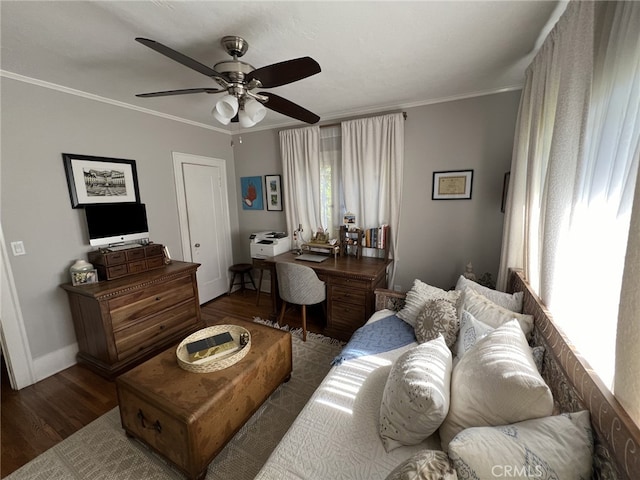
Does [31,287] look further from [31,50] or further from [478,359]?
[478,359]

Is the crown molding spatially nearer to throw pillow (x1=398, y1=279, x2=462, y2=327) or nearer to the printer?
the printer

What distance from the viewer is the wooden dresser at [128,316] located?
7.04 feet

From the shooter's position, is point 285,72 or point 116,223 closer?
point 285,72

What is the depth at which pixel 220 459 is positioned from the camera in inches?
59.8

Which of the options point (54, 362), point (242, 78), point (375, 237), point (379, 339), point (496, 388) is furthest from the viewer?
point (375, 237)

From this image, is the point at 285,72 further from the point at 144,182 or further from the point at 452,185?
the point at 144,182

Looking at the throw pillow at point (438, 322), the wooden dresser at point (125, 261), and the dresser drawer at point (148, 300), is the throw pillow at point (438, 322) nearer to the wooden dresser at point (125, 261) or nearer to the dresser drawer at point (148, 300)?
the dresser drawer at point (148, 300)

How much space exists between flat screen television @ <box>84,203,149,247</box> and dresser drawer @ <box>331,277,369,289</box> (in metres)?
2.17

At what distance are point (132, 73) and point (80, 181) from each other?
3.70 feet

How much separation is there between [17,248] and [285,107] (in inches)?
96.1

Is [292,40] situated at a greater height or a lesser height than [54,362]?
greater

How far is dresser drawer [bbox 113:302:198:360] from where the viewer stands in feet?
7.39

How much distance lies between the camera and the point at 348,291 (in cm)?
260

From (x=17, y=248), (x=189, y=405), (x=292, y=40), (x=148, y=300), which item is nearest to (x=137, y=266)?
(x=148, y=300)
